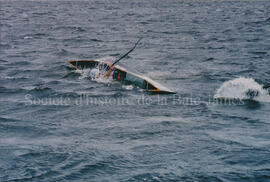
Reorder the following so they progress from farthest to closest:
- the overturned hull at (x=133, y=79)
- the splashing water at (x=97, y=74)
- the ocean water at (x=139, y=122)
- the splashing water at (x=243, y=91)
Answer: the splashing water at (x=97, y=74) → the overturned hull at (x=133, y=79) → the splashing water at (x=243, y=91) → the ocean water at (x=139, y=122)

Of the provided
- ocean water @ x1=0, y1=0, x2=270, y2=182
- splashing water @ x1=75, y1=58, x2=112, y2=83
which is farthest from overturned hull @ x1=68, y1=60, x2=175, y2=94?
ocean water @ x1=0, y1=0, x2=270, y2=182

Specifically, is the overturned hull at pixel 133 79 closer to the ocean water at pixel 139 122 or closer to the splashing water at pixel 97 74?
the splashing water at pixel 97 74

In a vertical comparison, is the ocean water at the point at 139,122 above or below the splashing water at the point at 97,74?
below

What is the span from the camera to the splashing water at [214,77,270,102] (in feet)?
53.9

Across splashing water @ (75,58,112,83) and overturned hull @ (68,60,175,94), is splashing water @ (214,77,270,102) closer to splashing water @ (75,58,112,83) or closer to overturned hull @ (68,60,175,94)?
overturned hull @ (68,60,175,94)

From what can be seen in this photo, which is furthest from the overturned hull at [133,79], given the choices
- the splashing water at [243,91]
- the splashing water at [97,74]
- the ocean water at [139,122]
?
the splashing water at [243,91]

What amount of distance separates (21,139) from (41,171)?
2.90m

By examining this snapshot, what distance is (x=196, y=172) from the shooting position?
973cm

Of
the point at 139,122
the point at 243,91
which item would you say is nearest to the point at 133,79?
the point at 139,122

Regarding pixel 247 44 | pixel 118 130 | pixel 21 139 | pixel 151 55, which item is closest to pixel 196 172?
pixel 118 130

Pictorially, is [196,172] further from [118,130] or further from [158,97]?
[158,97]

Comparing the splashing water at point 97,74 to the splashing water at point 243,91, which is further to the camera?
the splashing water at point 97,74

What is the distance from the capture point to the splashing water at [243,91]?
16.4 m

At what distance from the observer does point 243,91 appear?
16922 millimetres
